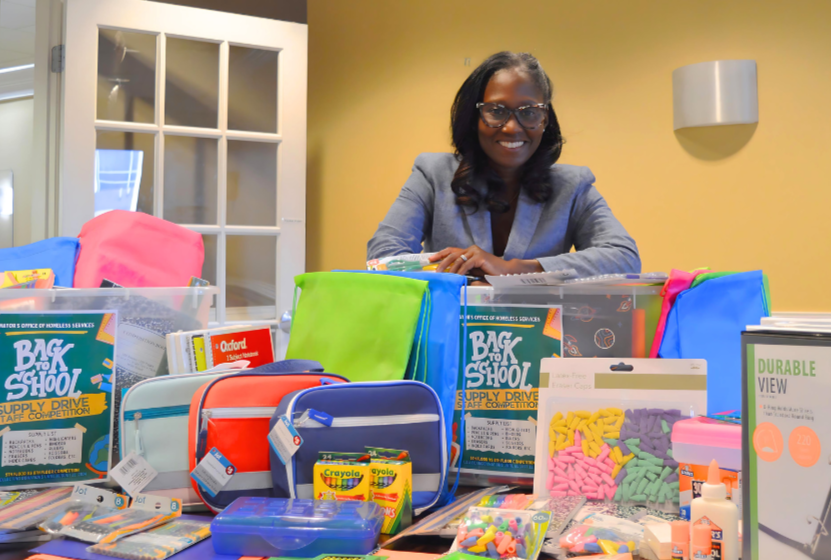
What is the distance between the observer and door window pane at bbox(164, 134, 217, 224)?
266cm

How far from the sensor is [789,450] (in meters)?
0.54

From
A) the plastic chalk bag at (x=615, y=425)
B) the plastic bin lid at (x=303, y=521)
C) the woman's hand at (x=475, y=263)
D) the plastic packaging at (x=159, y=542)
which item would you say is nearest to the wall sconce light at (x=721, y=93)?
the woman's hand at (x=475, y=263)

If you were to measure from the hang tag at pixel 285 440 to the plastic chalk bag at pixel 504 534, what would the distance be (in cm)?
22

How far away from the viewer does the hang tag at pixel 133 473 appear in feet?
2.74

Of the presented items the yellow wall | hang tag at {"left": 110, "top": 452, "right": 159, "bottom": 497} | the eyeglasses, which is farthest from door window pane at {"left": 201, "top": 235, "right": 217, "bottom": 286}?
hang tag at {"left": 110, "top": 452, "right": 159, "bottom": 497}

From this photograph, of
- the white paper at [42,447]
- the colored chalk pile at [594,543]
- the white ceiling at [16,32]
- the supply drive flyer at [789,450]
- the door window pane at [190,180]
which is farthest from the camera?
the white ceiling at [16,32]

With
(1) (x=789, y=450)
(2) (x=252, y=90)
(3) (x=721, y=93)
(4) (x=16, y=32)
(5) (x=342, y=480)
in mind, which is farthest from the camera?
(4) (x=16, y=32)

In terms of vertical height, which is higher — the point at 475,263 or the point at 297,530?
the point at 475,263

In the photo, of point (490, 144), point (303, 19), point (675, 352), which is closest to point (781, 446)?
point (675, 352)

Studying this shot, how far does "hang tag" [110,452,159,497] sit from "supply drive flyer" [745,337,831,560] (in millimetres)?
717

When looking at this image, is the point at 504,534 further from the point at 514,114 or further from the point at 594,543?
the point at 514,114

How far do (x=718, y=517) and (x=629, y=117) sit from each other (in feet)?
7.24

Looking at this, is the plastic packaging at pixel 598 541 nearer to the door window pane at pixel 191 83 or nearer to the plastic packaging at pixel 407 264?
the plastic packaging at pixel 407 264

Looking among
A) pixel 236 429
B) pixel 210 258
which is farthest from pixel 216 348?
pixel 210 258
